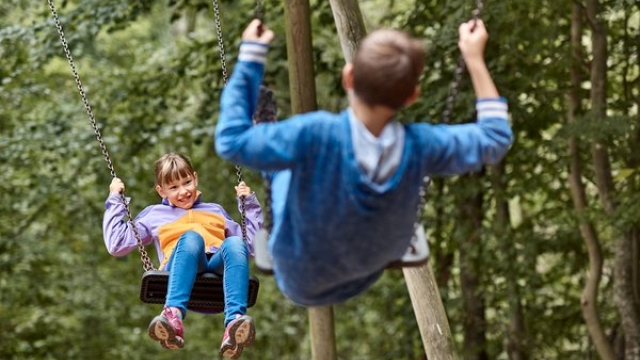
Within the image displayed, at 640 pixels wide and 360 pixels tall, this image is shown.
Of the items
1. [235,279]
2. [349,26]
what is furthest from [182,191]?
[349,26]

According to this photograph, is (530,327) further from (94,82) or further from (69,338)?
(69,338)

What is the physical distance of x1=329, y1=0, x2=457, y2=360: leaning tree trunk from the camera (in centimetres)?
578

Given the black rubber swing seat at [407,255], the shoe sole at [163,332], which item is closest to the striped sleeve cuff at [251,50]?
the black rubber swing seat at [407,255]

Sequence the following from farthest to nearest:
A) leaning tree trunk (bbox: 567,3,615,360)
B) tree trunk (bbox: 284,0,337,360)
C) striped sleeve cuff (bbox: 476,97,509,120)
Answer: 1. leaning tree trunk (bbox: 567,3,615,360)
2. tree trunk (bbox: 284,0,337,360)
3. striped sleeve cuff (bbox: 476,97,509,120)

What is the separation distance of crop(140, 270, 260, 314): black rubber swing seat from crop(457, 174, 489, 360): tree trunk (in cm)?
464

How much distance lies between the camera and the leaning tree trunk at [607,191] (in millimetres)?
7668

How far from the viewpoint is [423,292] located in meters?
5.79

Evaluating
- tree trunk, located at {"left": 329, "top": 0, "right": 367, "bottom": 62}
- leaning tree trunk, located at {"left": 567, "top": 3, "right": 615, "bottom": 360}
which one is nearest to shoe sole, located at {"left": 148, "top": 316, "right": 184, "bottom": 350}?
tree trunk, located at {"left": 329, "top": 0, "right": 367, "bottom": 62}

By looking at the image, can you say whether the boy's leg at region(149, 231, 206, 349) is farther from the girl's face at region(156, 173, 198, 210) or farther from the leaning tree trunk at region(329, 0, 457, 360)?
the leaning tree trunk at region(329, 0, 457, 360)

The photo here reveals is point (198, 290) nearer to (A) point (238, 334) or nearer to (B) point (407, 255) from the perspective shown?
(A) point (238, 334)

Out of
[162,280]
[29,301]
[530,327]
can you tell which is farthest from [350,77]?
[29,301]

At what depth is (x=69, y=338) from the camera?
1221 centimetres

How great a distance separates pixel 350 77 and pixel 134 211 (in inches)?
322

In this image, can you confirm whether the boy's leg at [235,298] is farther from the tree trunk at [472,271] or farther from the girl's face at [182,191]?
the tree trunk at [472,271]
